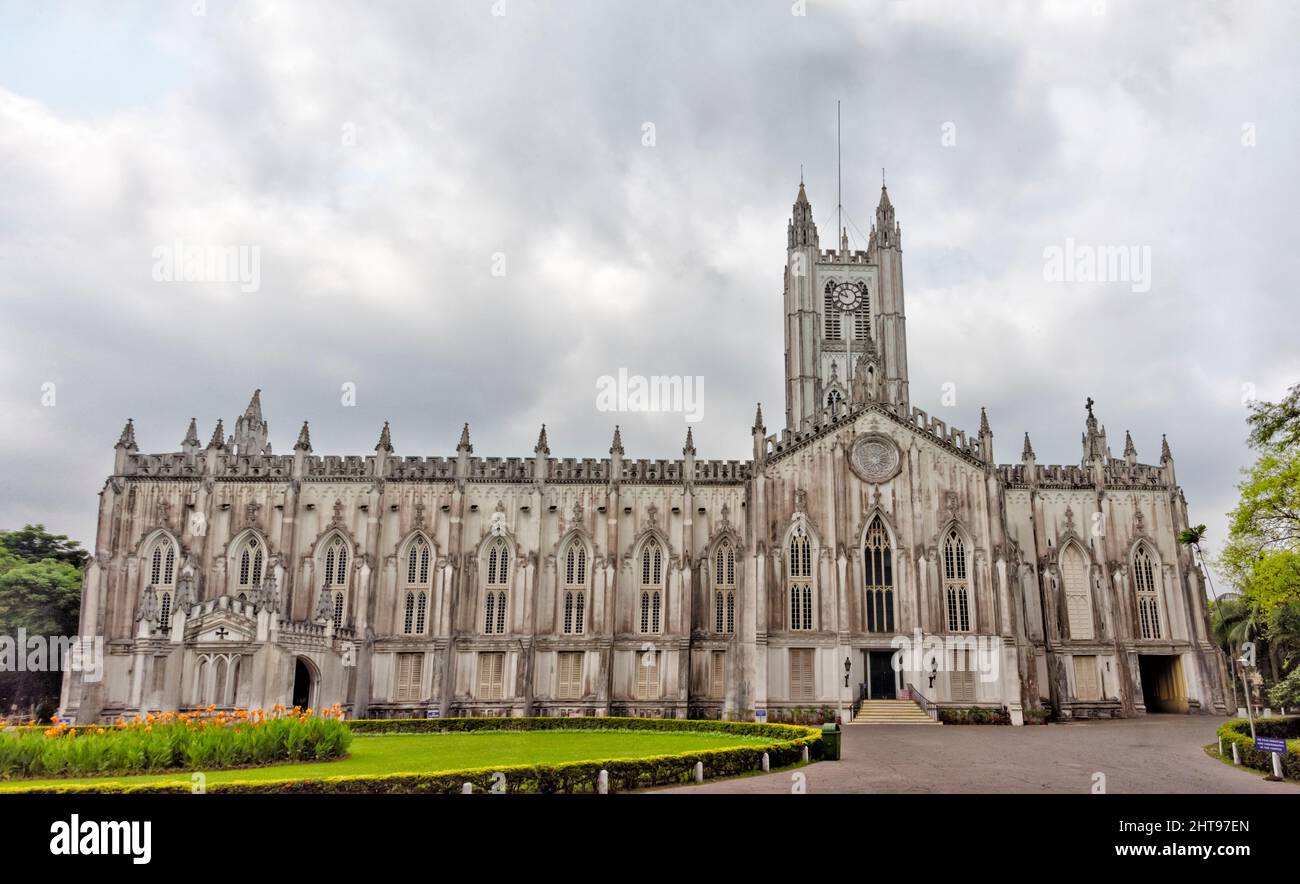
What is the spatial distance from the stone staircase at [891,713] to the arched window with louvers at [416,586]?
76.7ft

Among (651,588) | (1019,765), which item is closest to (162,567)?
(651,588)

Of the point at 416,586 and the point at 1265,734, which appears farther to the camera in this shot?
the point at 416,586

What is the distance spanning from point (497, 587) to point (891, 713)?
2183 centimetres

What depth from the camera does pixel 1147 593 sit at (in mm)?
48906

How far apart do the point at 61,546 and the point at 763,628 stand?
43950 millimetres

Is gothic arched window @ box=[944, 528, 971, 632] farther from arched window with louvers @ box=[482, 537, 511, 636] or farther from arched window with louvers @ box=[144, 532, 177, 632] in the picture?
arched window with louvers @ box=[144, 532, 177, 632]

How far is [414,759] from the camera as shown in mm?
24562

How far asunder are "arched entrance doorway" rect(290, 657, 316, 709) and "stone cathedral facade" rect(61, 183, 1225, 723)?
18cm

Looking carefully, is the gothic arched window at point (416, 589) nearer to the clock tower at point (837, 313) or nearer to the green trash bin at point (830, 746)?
the green trash bin at point (830, 746)

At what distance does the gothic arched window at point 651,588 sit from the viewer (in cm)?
4894

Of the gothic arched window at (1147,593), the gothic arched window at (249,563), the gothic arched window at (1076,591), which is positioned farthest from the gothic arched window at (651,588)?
the gothic arched window at (1147,593)

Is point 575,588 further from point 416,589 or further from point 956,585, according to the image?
point 956,585

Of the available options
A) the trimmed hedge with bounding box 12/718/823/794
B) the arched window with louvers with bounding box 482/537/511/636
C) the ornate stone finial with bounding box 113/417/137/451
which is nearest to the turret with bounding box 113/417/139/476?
the ornate stone finial with bounding box 113/417/137/451
